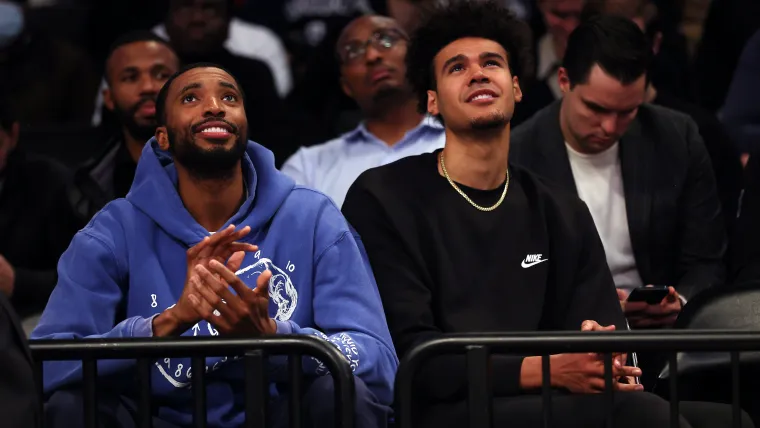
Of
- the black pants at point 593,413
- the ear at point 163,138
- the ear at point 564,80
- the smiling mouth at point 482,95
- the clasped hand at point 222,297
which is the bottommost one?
the black pants at point 593,413

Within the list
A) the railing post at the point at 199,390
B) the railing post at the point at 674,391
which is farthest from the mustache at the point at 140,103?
the railing post at the point at 674,391

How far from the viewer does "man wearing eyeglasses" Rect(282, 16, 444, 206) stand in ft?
19.7

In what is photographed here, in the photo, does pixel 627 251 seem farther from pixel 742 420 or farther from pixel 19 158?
pixel 19 158

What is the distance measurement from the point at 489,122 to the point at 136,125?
174 centimetres

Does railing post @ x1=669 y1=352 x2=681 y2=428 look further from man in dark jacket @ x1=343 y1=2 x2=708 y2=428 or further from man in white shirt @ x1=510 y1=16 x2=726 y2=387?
man in white shirt @ x1=510 y1=16 x2=726 y2=387

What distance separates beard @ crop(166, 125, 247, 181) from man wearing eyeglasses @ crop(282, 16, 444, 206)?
4.96ft

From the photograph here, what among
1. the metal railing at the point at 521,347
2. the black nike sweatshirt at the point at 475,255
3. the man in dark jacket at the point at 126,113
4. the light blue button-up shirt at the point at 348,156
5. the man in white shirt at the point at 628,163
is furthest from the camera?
the light blue button-up shirt at the point at 348,156

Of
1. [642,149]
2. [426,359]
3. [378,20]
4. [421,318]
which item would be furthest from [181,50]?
[426,359]

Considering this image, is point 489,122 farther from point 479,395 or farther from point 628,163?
point 479,395

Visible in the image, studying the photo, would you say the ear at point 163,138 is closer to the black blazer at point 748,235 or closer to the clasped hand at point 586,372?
the clasped hand at point 586,372

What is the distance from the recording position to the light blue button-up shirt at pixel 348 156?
5.98 m

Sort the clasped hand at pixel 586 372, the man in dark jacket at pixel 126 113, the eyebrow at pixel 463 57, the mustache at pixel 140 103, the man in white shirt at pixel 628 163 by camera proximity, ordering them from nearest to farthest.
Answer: the clasped hand at pixel 586 372, the eyebrow at pixel 463 57, the man in white shirt at pixel 628 163, the man in dark jacket at pixel 126 113, the mustache at pixel 140 103

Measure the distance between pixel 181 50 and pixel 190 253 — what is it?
2887mm

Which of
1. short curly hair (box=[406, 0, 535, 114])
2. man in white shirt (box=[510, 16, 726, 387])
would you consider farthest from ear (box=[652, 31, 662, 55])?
short curly hair (box=[406, 0, 535, 114])
